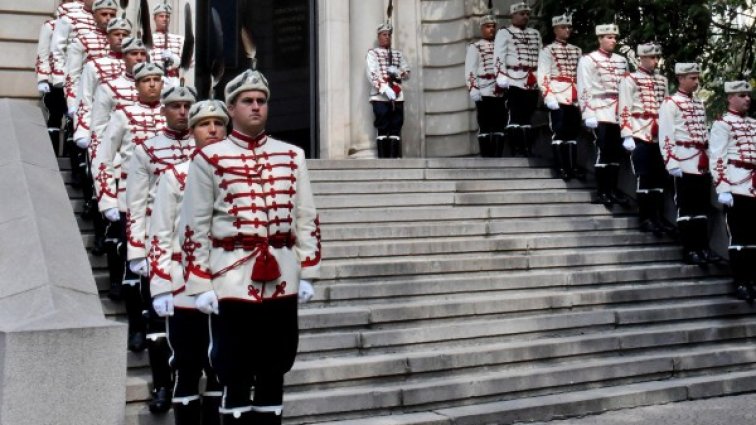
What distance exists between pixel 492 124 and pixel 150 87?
25.9 feet

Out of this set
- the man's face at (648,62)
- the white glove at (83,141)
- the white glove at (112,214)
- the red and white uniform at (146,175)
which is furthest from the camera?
the man's face at (648,62)

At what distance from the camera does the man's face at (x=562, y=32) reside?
12781 mm

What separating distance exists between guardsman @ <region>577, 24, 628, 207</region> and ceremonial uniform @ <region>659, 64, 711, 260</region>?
0.99m

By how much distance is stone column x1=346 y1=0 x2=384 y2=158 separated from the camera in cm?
1633

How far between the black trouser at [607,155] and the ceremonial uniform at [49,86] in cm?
651

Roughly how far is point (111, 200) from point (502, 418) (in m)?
3.44

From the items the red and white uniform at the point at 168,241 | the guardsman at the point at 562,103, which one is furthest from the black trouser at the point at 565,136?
the red and white uniform at the point at 168,241

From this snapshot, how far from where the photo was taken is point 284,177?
5301 millimetres

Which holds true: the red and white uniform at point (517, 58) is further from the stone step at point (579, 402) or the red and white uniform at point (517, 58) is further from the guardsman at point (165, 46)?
the stone step at point (579, 402)

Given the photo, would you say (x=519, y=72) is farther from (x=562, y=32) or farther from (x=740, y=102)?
(x=740, y=102)

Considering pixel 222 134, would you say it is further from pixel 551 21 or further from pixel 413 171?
pixel 551 21

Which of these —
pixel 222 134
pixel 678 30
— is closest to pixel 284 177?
pixel 222 134

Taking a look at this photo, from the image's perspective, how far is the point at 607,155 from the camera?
1180 centimetres

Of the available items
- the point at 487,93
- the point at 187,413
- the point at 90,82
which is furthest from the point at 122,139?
the point at 487,93
